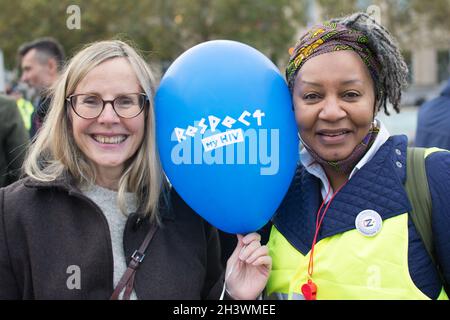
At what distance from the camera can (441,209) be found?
1843 millimetres

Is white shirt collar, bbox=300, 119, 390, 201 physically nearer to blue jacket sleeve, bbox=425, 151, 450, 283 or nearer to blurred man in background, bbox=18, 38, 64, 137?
blue jacket sleeve, bbox=425, 151, 450, 283

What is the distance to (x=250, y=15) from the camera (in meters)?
15.7

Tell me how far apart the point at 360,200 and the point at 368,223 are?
96 millimetres

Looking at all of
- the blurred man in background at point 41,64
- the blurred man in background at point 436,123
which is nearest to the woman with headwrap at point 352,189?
the blurred man in background at point 436,123

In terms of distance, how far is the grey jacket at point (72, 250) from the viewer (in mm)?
1952

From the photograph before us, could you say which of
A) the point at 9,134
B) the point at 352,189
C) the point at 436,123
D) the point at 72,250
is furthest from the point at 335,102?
the point at 9,134

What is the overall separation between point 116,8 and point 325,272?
15153 millimetres

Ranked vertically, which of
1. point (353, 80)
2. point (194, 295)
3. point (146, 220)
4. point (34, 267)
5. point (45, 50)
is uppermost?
point (45, 50)

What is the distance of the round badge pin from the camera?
Result: 187 centimetres

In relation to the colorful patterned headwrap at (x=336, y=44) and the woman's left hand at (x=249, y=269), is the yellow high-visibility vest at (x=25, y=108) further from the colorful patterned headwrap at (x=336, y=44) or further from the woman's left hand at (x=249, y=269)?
the colorful patterned headwrap at (x=336, y=44)

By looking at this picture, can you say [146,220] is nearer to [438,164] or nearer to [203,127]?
[203,127]

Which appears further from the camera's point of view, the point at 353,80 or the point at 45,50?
the point at 45,50

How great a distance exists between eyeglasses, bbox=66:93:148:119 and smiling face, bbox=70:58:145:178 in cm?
1

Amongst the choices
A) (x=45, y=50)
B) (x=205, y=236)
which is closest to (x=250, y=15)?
(x=45, y=50)
